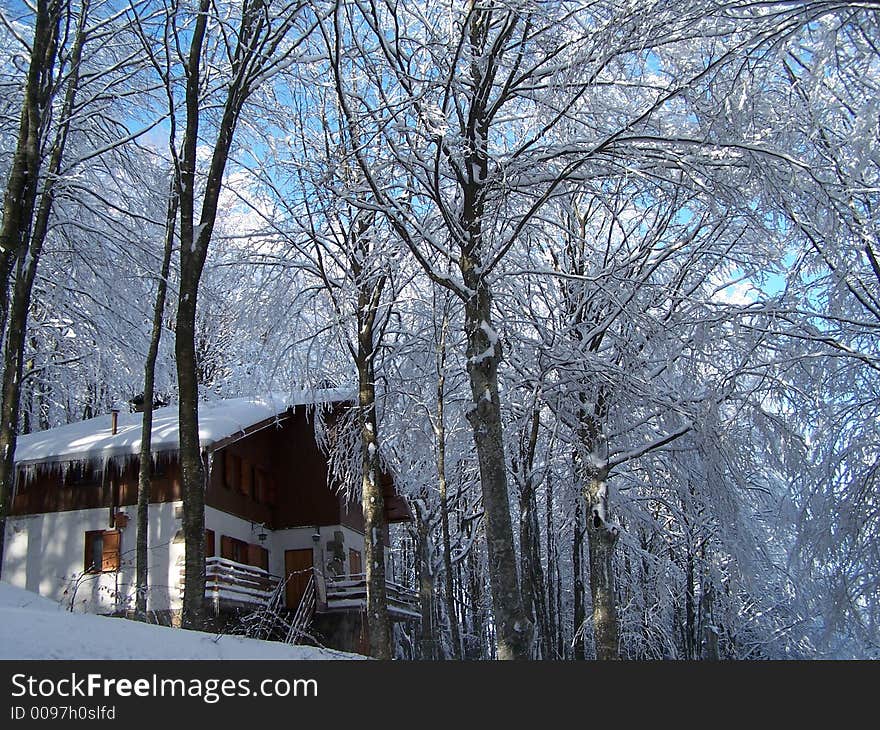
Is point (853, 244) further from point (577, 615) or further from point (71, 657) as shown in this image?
point (577, 615)

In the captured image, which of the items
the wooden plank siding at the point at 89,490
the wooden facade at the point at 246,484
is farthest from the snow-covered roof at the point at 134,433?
the wooden plank siding at the point at 89,490

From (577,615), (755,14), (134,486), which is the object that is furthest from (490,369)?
(577,615)

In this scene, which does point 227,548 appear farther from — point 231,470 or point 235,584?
point 231,470

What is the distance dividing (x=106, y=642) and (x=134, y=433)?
16.2 metres

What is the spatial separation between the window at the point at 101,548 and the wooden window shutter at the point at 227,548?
99.5 inches

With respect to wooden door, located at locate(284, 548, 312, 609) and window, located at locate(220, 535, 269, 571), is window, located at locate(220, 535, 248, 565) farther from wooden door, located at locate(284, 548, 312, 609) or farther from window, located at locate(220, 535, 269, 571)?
wooden door, located at locate(284, 548, 312, 609)

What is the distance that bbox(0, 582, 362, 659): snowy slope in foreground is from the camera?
584 centimetres

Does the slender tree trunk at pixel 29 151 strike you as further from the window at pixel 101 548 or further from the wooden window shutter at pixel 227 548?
the wooden window shutter at pixel 227 548

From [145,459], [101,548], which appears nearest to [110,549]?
[101,548]

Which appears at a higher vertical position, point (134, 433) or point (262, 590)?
point (134, 433)

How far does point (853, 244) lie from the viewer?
11289mm

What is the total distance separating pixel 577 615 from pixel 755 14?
20.2 metres

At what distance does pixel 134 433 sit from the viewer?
21.6 meters

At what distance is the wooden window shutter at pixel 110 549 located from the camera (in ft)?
68.9
